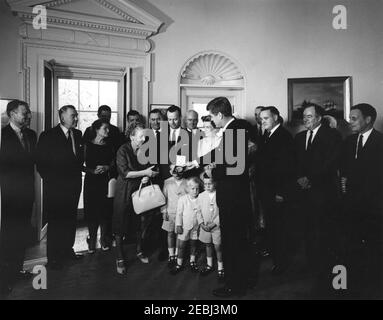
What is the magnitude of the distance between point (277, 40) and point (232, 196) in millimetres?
2635

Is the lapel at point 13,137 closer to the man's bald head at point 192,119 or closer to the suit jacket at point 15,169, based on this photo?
the suit jacket at point 15,169

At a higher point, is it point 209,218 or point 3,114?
point 3,114

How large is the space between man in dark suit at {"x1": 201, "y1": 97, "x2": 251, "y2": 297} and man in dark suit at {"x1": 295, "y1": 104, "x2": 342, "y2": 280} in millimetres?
755

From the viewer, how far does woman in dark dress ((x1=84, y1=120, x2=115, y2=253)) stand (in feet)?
10.3

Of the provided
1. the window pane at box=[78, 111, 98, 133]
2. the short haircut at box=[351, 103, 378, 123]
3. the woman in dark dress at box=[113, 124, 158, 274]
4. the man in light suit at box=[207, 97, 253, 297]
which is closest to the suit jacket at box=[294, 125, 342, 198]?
the short haircut at box=[351, 103, 378, 123]

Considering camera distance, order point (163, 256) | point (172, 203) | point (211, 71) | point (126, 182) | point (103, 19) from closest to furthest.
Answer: point (126, 182), point (172, 203), point (163, 256), point (103, 19), point (211, 71)

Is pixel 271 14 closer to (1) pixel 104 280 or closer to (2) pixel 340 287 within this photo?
(2) pixel 340 287

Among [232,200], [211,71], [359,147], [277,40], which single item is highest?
[277,40]

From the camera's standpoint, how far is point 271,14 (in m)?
4.04

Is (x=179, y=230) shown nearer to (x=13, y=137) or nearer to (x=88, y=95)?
(x=13, y=137)

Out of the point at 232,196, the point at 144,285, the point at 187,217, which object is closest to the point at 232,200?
the point at 232,196

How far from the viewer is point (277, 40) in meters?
4.09

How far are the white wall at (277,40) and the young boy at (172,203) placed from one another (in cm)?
148

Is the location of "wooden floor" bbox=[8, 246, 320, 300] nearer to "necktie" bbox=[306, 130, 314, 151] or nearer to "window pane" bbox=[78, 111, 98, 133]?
"necktie" bbox=[306, 130, 314, 151]
